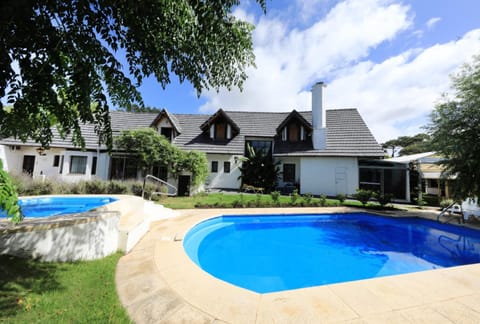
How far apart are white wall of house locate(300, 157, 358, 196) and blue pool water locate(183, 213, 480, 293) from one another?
5.68 m

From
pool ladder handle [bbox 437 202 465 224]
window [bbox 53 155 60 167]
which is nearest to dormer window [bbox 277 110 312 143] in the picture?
pool ladder handle [bbox 437 202 465 224]

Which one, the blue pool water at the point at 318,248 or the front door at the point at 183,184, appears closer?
the blue pool water at the point at 318,248

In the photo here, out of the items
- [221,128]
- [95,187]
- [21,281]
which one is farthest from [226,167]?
[21,281]

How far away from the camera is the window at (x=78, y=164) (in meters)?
16.4

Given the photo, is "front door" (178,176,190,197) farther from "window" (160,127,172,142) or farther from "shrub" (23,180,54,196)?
"shrub" (23,180,54,196)

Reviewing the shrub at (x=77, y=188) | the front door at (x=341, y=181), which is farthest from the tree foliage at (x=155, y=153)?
the front door at (x=341, y=181)

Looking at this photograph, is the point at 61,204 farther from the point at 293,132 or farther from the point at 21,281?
the point at 293,132

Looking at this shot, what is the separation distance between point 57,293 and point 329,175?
58.5 ft

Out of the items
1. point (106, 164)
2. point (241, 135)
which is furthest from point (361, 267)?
point (106, 164)

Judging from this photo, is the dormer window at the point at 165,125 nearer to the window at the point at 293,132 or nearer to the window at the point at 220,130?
the window at the point at 220,130

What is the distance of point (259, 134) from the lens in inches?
790

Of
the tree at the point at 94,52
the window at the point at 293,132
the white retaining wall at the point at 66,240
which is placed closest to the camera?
the tree at the point at 94,52

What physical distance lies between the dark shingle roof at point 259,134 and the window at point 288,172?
4.56ft

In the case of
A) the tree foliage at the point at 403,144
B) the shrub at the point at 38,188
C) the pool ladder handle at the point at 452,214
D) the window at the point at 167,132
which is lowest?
the pool ladder handle at the point at 452,214
